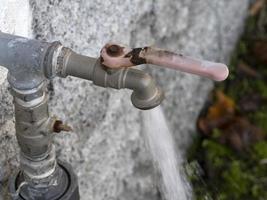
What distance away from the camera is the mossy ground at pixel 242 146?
6.49ft

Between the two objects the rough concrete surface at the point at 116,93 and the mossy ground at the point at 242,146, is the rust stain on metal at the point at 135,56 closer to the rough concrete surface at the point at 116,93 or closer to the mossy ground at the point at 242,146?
the rough concrete surface at the point at 116,93

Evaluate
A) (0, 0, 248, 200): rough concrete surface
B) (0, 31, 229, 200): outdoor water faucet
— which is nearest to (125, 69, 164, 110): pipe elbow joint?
(0, 31, 229, 200): outdoor water faucet

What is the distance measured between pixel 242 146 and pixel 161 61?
128 centimetres

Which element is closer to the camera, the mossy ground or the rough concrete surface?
the rough concrete surface

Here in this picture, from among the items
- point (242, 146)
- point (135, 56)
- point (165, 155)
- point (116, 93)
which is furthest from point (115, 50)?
point (242, 146)

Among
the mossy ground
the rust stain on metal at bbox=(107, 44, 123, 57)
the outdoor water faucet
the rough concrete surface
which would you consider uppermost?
the rust stain on metal at bbox=(107, 44, 123, 57)

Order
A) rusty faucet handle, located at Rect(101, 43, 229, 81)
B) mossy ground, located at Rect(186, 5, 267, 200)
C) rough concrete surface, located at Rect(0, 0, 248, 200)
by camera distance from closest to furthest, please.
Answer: rusty faucet handle, located at Rect(101, 43, 229, 81)
rough concrete surface, located at Rect(0, 0, 248, 200)
mossy ground, located at Rect(186, 5, 267, 200)

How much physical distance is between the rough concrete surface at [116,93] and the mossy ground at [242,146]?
0.30ft

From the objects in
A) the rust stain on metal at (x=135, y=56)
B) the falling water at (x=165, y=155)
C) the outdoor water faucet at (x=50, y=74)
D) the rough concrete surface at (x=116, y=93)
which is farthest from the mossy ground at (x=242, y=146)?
the rust stain on metal at (x=135, y=56)

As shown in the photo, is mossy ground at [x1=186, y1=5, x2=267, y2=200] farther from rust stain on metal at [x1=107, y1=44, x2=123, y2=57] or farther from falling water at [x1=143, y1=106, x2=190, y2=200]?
rust stain on metal at [x1=107, y1=44, x2=123, y2=57]

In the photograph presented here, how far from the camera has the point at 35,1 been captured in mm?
1132

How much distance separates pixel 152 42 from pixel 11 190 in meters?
0.70

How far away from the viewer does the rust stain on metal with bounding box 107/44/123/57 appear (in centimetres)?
87

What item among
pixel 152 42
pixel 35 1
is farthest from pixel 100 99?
pixel 35 1
